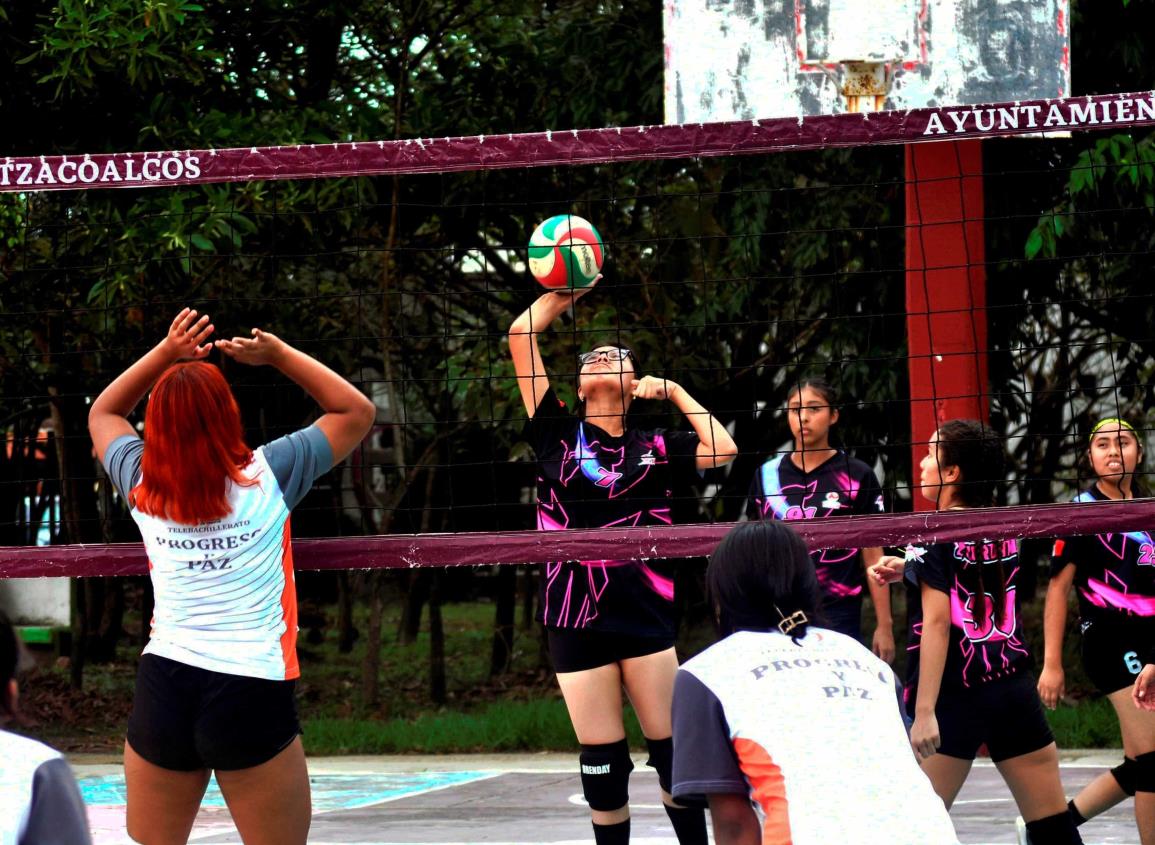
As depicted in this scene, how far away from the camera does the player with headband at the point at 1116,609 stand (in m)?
5.75

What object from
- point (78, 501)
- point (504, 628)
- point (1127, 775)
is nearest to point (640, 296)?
point (504, 628)

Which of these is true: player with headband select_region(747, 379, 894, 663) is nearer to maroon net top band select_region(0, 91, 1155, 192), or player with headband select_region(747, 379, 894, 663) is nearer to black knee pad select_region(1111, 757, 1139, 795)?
black knee pad select_region(1111, 757, 1139, 795)

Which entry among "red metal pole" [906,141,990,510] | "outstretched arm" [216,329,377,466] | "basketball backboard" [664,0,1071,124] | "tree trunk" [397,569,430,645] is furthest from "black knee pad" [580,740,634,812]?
"tree trunk" [397,569,430,645]

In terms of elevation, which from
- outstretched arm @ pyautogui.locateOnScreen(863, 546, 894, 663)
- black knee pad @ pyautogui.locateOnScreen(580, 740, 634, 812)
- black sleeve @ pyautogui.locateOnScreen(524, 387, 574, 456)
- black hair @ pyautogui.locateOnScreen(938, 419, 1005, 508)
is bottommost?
black knee pad @ pyautogui.locateOnScreen(580, 740, 634, 812)

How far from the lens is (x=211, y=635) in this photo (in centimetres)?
420

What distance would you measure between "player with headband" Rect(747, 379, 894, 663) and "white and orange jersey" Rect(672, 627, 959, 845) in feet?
9.54

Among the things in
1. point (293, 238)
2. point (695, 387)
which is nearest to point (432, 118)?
point (293, 238)

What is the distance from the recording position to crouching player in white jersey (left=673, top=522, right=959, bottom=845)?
3045 millimetres

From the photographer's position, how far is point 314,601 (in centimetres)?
1689

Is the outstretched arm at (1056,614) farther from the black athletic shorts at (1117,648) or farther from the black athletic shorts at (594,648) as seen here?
the black athletic shorts at (594,648)

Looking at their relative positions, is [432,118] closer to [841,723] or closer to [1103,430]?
[1103,430]

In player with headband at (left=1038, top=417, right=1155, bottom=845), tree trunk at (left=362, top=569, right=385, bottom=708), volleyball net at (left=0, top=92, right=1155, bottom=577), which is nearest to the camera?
player with headband at (left=1038, top=417, right=1155, bottom=845)

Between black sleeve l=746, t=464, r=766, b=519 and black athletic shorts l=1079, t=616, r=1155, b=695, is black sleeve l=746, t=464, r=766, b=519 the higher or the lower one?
the higher one

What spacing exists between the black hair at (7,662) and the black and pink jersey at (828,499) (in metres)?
3.85
